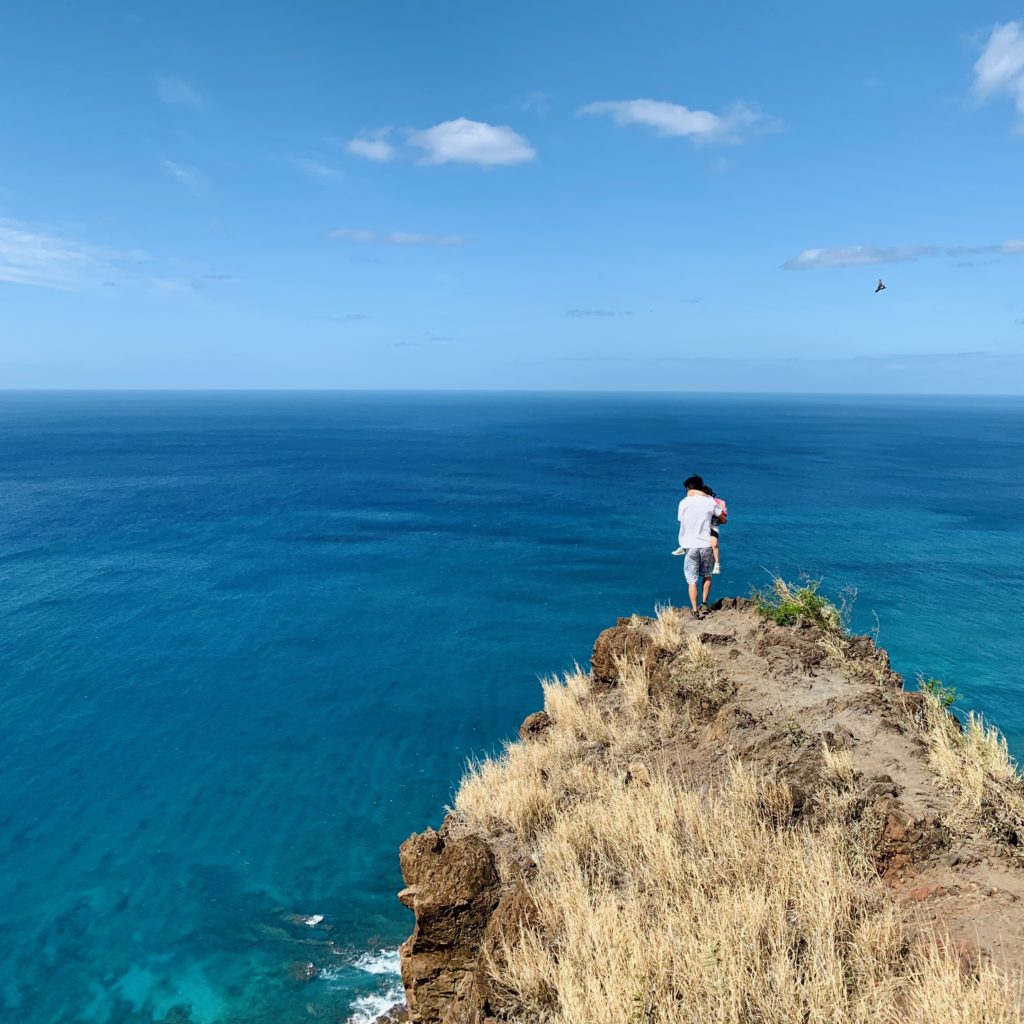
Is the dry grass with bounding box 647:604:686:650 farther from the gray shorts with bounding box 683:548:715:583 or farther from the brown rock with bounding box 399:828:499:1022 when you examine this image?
the brown rock with bounding box 399:828:499:1022

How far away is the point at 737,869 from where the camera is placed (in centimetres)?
468

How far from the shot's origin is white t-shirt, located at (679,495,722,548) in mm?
10375

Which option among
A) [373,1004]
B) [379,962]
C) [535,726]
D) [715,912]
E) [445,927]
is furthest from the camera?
[379,962]

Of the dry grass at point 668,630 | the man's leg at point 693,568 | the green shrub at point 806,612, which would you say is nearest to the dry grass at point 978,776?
the green shrub at point 806,612

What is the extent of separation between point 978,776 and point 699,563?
220 inches

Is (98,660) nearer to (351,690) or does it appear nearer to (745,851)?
(351,690)

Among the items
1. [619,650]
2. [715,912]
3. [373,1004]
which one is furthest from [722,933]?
[373,1004]

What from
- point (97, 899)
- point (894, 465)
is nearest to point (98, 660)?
point (97, 899)

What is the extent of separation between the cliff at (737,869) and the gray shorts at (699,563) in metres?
2.44

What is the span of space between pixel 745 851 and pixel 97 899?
12341 mm

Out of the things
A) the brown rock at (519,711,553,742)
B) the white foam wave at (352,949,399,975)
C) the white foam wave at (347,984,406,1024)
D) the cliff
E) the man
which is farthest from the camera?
the man

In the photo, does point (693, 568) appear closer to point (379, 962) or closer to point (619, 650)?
point (619, 650)

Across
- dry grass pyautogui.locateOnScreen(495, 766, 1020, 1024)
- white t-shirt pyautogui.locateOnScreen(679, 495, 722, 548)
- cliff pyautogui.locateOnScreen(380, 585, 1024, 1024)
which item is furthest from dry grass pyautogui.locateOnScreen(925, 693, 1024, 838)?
white t-shirt pyautogui.locateOnScreen(679, 495, 722, 548)

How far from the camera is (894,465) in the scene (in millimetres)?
68625
